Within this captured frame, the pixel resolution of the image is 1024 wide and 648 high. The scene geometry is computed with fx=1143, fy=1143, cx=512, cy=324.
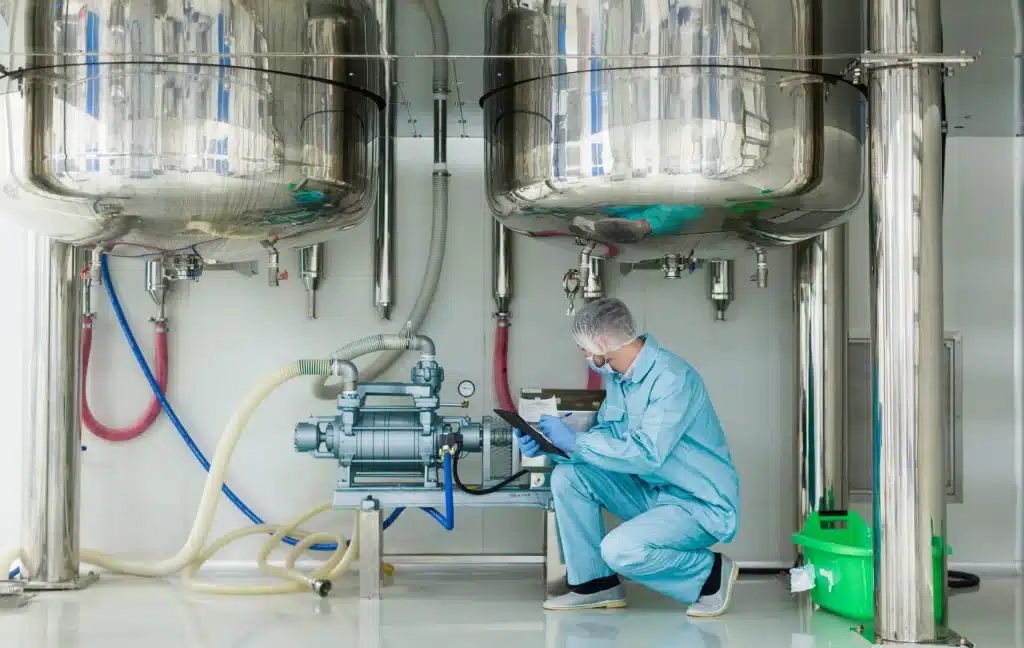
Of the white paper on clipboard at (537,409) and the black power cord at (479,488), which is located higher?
the white paper on clipboard at (537,409)

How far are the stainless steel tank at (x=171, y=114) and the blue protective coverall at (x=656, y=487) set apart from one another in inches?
37.0

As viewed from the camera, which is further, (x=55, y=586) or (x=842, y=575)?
(x=55, y=586)

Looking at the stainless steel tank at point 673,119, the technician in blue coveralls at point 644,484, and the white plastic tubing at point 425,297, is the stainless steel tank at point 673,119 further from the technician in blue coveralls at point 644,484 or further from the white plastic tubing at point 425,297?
the white plastic tubing at point 425,297

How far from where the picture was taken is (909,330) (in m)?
2.44

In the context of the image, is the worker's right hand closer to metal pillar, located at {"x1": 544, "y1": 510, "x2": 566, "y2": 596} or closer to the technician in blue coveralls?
the technician in blue coveralls

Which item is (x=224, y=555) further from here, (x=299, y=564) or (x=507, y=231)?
(x=507, y=231)

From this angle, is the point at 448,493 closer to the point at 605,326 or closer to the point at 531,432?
the point at 531,432

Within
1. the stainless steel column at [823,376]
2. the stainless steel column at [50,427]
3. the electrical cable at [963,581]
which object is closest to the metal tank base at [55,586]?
the stainless steel column at [50,427]

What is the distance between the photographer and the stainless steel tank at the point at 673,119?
99.1 inches

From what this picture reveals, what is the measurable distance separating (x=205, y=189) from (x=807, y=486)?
1.91m

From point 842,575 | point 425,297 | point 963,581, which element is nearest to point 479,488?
point 425,297

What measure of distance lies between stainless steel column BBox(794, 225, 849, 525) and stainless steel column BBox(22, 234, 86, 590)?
2.10 meters

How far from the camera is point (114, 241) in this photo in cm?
277

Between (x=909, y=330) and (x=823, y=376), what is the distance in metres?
0.91
